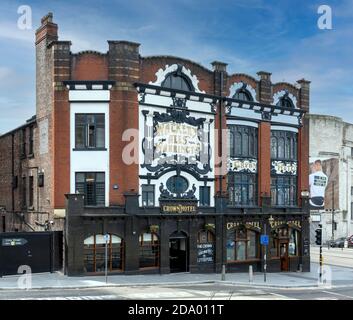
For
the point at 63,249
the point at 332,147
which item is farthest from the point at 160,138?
the point at 332,147

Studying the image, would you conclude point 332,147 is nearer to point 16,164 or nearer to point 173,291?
point 16,164

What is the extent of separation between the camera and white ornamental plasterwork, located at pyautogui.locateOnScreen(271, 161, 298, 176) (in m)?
41.7

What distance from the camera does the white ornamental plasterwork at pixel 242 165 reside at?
3888cm

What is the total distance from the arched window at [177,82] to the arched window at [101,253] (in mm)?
10874

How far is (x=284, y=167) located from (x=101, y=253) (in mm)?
17575

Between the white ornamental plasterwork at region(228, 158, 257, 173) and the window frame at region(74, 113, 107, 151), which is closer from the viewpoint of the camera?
the window frame at region(74, 113, 107, 151)

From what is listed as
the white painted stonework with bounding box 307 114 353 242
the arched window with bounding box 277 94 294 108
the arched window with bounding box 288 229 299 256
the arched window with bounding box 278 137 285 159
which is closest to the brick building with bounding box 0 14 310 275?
the arched window with bounding box 288 229 299 256

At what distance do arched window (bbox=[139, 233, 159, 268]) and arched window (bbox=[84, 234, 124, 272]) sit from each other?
4.75 feet

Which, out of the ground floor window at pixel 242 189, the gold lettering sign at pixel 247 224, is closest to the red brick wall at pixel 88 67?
the ground floor window at pixel 242 189

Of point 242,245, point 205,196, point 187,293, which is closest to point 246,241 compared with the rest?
point 242,245

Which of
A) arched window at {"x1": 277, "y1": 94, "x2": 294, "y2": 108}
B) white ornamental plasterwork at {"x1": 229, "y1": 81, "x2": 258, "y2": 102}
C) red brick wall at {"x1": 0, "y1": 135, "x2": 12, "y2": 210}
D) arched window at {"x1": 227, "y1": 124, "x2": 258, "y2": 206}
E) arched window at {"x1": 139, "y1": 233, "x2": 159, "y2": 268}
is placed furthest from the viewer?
red brick wall at {"x1": 0, "y1": 135, "x2": 12, "y2": 210}

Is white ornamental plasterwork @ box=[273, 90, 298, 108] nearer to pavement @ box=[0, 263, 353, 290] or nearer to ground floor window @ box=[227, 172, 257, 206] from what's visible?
ground floor window @ box=[227, 172, 257, 206]

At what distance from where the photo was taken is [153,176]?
114ft

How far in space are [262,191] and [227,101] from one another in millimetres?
7578
